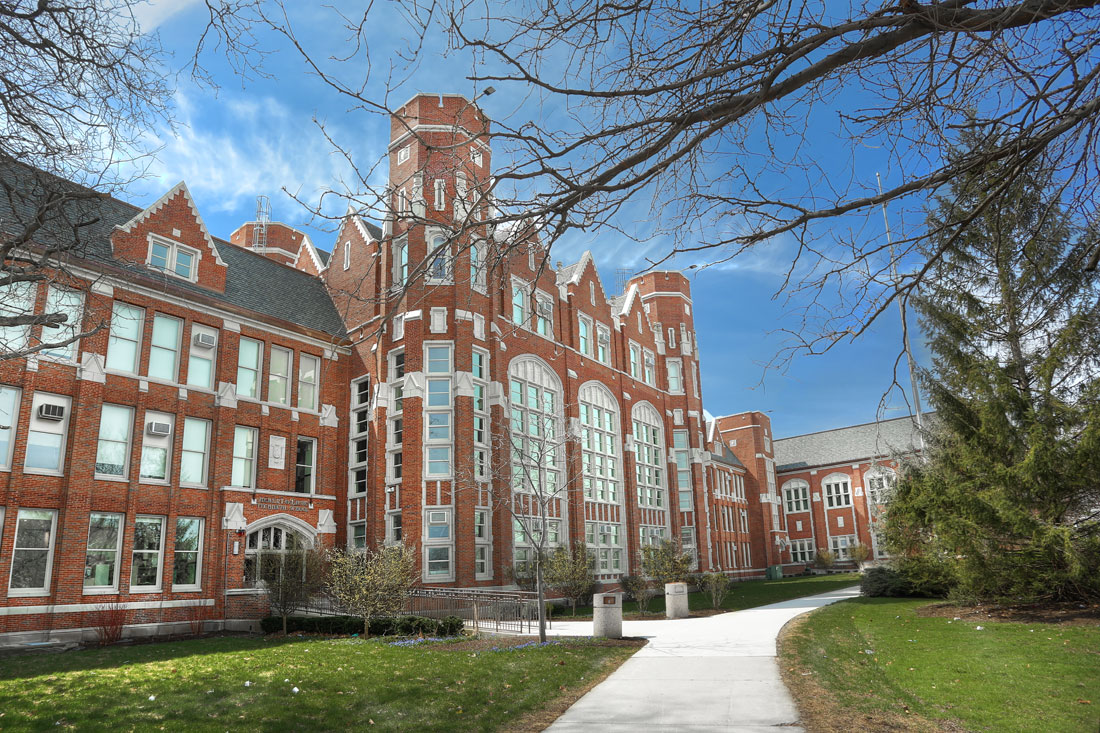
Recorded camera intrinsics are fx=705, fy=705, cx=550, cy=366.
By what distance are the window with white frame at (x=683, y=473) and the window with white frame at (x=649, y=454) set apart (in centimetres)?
149

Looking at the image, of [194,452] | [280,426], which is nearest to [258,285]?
[280,426]

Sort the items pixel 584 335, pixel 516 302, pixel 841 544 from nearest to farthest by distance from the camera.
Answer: pixel 516 302 < pixel 584 335 < pixel 841 544

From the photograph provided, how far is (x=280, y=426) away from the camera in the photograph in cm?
2588

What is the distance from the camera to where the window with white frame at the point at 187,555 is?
2183 cm

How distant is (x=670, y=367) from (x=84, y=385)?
34.0 meters

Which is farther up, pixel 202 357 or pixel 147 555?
pixel 202 357

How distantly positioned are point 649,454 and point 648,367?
5.78 m

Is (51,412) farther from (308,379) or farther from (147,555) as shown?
(308,379)

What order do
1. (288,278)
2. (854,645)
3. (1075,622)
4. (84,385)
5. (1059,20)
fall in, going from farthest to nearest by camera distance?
(288,278)
(84,385)
(1075,622)
(854,645)
(1059,20)

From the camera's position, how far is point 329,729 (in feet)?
25.6

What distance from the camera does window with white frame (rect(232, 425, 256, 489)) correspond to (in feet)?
79.9

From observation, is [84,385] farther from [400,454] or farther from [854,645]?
[854,645]

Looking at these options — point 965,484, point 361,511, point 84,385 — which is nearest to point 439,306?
point 361,511

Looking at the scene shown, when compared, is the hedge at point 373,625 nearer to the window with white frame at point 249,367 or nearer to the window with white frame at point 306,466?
the window with white frame at point 306,466
